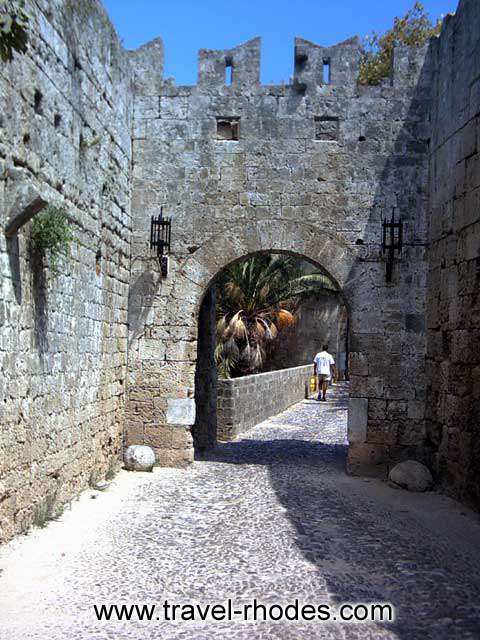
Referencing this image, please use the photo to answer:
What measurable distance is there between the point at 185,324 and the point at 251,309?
41.3ft

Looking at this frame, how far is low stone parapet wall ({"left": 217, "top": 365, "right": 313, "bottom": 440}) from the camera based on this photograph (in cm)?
1175

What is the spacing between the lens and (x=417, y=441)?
814 cm

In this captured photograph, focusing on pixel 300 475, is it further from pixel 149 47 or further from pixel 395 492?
pixel 149 47

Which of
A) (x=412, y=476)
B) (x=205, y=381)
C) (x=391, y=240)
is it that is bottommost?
(x=412, y=476)

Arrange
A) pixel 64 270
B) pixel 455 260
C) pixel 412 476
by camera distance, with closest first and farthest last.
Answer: pixel 64 270 < pixel 455 260 < pixel 412 476

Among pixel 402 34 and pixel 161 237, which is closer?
pixel 161 237

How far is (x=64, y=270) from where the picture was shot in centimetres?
607

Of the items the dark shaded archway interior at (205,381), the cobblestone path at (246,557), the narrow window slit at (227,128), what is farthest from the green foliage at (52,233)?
the dark shaded archway interior at (205,381)

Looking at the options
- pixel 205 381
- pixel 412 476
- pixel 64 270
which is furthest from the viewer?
pixel 205 381

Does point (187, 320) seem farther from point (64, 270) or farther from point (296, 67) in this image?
point (296, 67)

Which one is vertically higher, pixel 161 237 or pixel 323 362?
pixel 161 237

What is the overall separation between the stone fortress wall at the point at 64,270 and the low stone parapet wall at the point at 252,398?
3.56 meters

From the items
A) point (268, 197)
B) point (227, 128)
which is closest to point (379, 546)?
point (268, 197)

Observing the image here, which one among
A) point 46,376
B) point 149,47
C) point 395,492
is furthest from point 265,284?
point 46,376
